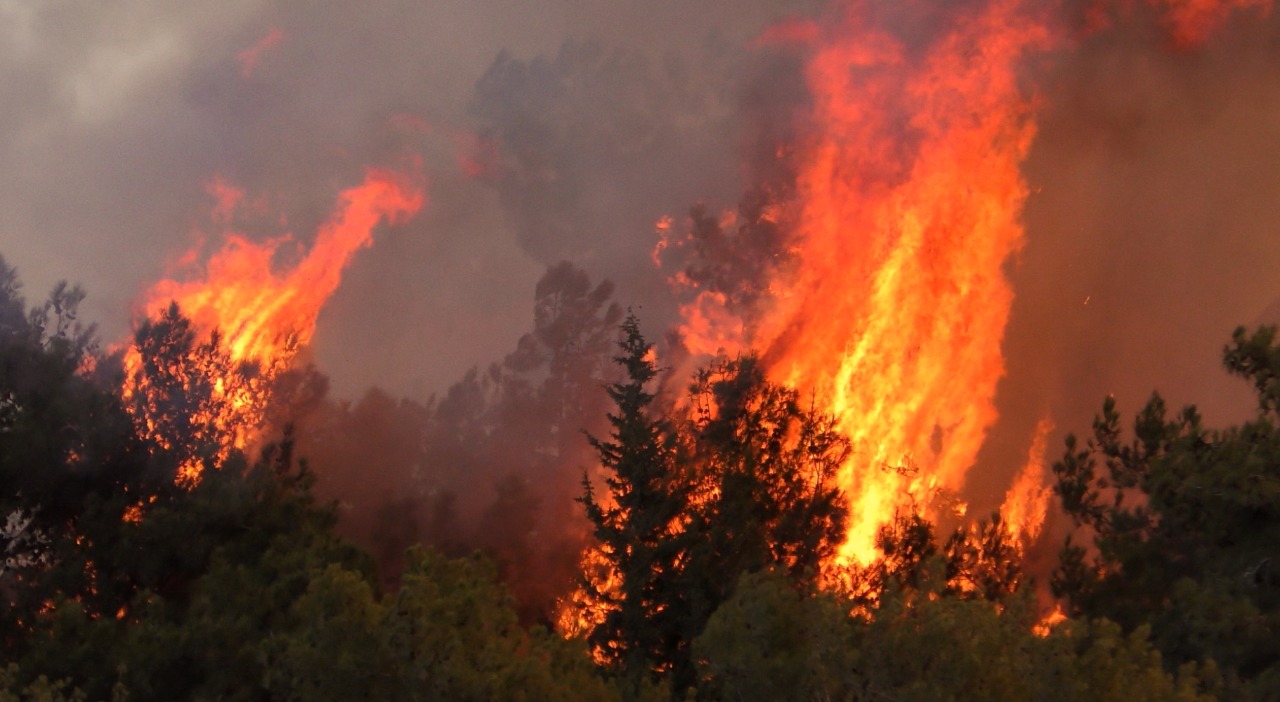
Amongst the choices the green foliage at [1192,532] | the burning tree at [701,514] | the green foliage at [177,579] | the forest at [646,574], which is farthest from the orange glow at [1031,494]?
the green foliage at [177,579]

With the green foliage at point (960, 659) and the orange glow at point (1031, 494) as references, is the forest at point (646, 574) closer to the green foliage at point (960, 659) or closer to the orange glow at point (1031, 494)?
the green foliage at point (960, 659)

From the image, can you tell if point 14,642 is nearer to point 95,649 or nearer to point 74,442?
point 95,649

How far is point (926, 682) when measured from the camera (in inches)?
391

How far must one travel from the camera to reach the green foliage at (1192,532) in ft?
46.1

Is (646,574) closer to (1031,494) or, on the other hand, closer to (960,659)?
(960,659)

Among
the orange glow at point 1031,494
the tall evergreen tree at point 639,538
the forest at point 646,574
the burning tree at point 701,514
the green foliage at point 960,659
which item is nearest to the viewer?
the green foliage at point 960,659

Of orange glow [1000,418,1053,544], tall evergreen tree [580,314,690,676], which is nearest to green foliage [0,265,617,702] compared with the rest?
tall evergreen tree [580,314,690,676]

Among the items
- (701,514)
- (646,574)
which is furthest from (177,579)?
(701,514)

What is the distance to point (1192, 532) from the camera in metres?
16.1

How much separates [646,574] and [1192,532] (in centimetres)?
1015

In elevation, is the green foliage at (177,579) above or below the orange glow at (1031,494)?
below

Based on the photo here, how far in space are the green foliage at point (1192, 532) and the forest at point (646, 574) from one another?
0.05 m

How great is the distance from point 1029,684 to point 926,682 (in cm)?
90

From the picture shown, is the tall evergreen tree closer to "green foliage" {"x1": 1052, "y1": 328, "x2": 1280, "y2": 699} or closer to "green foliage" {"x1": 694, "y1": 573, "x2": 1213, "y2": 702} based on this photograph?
"green foliage" {"x1": 1052, "y1": 328, "x2": 1280, "y2": 699}
